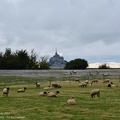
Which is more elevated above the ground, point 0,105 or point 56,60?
point 56,60

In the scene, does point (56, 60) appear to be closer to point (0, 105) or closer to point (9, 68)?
point (9, 68)

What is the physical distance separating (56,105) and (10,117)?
553 cm

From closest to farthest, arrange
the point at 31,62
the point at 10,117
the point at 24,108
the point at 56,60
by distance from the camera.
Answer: the point at 10,117, the point at 24,108, the point at 31,62, the point at 56,60

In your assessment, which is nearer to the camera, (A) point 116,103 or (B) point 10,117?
(B) point 10,117

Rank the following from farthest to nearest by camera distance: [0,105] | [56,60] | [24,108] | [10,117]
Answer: [56,60], [0,105], [24,108], [10,117]

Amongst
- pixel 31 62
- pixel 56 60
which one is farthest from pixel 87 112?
pixel 56 60

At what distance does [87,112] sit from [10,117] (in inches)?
193

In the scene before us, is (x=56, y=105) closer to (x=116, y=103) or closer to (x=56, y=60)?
(x=116, y=103)

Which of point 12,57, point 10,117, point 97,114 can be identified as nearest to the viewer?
point 10,117

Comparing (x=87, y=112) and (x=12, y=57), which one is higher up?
(x=12, y=57)

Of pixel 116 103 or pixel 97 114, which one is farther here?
pixel 116 103

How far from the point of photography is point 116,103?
23.4 metres

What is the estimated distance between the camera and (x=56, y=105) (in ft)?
74.0

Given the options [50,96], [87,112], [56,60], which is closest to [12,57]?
[56,60]
